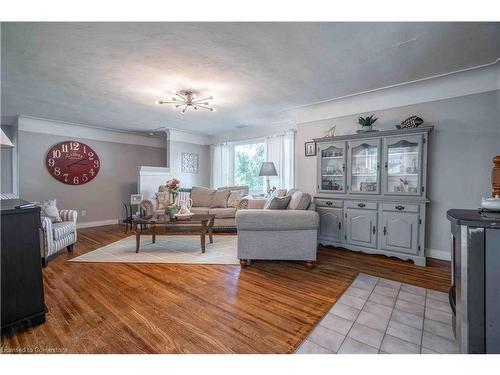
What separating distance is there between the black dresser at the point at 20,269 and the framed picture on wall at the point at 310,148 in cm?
367

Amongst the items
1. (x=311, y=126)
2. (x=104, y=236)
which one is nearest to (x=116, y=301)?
(x=104, y=236)

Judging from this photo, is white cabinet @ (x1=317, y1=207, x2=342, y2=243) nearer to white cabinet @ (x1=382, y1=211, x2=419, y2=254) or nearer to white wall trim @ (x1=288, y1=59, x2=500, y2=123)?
white cabinet @ (x1=382, y1=211, x2=419, y2=254)

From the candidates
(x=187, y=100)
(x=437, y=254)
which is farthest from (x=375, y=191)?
(x=187, y=100)

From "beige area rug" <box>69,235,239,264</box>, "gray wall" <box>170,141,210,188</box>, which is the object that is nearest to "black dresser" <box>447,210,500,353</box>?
"beige area rug" <box>69,235,239,264</box>

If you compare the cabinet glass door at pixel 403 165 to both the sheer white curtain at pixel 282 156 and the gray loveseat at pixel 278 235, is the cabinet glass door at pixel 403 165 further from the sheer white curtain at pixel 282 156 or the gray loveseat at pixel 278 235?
the sheer white curtain at pixel 282 156

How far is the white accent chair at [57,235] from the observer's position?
276 cm

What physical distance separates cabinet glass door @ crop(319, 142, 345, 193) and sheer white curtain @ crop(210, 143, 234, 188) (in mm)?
2907

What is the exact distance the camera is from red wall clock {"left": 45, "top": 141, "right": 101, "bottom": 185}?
4.77m

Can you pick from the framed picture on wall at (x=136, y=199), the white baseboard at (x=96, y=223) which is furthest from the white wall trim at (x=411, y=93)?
the white baseboard at (x=96, y=223)

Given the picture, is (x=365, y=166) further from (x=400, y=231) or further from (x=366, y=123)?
(x=400, y=231)

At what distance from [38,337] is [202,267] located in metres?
1.52

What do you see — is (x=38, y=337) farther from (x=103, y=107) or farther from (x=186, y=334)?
(x=103, y=107)

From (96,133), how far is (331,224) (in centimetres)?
553

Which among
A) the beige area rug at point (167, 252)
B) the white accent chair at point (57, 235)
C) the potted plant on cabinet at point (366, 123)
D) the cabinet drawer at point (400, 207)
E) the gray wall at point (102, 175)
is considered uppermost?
the potted plant on cabinet at point (366, 123)
